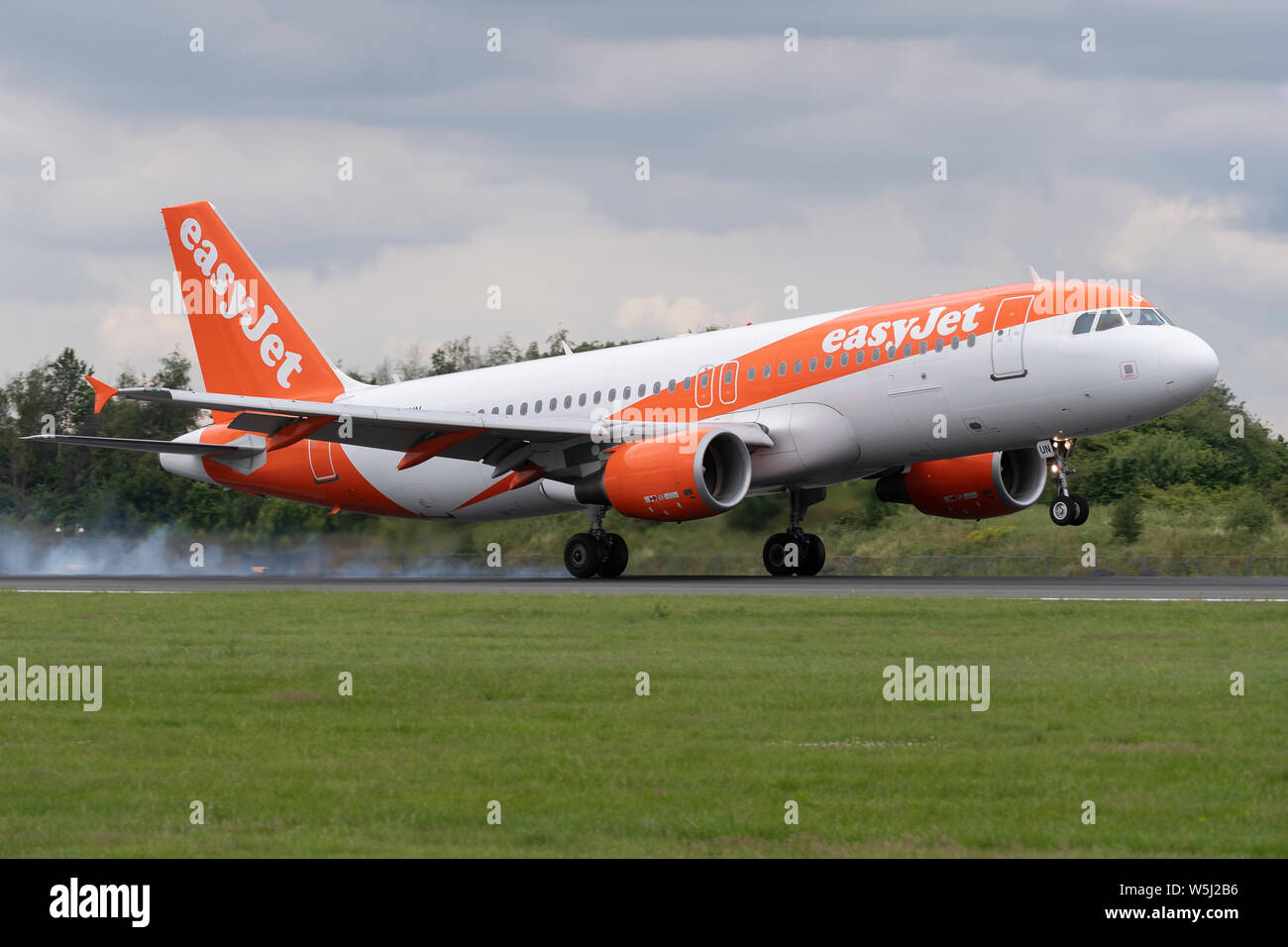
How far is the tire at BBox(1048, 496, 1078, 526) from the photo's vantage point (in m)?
26.8

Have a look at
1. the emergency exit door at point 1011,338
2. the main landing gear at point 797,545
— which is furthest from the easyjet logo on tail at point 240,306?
the emergency exit door at point 1011,338

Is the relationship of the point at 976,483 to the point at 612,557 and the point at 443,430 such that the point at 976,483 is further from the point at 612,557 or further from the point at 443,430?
the point at 443,430

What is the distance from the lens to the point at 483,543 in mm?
40031

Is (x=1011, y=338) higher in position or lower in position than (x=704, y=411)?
higher

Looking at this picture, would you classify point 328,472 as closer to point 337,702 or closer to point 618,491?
point 618,491

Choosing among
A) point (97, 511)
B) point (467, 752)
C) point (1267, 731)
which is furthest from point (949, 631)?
point (97, 511)

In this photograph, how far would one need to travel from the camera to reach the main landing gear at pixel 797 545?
1325 inches

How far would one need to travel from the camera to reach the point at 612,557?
33031 millimetres

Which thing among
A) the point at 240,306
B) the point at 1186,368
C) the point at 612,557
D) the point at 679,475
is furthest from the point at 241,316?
the point at 1186,368

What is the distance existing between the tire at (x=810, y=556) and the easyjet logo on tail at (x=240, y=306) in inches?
539

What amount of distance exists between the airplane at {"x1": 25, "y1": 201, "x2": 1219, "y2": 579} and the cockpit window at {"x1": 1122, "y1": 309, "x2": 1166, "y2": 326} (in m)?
0.05

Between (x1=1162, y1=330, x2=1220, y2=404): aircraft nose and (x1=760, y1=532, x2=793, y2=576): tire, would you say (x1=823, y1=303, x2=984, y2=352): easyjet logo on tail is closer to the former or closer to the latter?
(x1=1162, y1=330, x2=1220, y2=404): aircraft nose

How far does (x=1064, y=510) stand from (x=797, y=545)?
26.1 feet

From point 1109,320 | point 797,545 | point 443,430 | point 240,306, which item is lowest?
point 797,545
